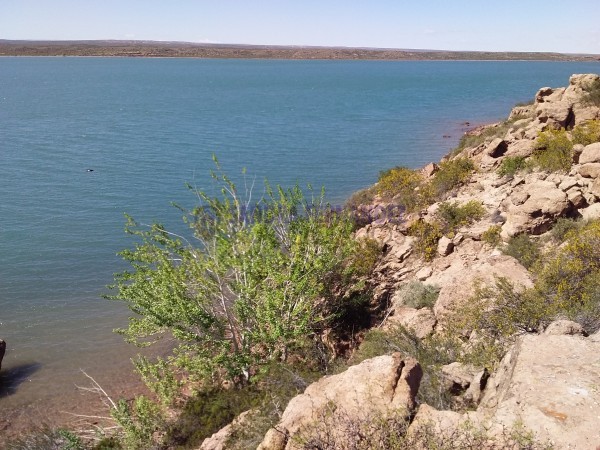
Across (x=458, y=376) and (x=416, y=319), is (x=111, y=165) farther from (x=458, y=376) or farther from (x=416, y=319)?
(x=458, y=376)

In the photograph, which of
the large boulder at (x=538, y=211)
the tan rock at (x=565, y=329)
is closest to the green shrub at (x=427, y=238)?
the large boulder at (x=538, y=211)

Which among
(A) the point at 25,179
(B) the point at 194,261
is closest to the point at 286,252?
(B) the point at 194,261

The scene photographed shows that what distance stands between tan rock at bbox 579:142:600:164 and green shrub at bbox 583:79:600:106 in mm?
10873

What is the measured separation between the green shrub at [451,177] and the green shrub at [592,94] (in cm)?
810

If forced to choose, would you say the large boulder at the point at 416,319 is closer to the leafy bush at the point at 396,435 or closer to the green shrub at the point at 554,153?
the leafy bush at the point at 396,435

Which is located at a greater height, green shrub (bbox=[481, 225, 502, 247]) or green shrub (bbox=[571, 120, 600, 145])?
green shrub (bbox=[571, 120, 600, 145])

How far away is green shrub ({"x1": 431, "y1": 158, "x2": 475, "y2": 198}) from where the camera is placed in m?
21.4

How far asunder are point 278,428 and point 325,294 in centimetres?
747

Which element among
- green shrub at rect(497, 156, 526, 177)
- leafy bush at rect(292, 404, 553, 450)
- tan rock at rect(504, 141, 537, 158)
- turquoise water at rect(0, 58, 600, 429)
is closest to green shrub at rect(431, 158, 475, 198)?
tan rock at rect(504, 141, 537, 158)

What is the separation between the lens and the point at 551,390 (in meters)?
5.93

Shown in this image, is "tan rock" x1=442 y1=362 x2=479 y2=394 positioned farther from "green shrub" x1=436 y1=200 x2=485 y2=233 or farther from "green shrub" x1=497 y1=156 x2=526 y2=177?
"green shrub" x1=497 y1=156 x2=526 y2=177

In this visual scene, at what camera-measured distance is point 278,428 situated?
648 cm

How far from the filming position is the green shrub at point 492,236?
45.9 ft

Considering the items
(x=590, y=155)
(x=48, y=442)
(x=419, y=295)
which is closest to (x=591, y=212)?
(x=590, y=155)
